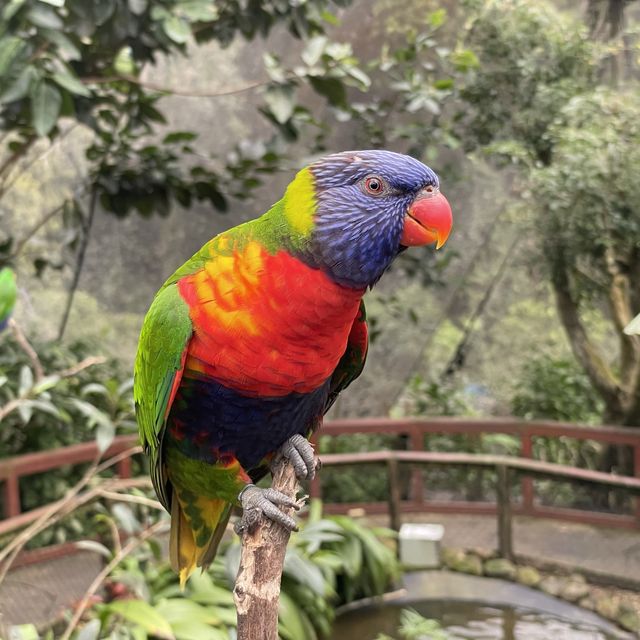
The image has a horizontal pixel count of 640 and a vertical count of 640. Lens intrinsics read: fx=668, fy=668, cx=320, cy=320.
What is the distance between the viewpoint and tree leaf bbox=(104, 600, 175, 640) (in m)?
1.83

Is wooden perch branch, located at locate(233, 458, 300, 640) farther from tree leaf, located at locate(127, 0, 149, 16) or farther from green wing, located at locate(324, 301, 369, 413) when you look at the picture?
tree leaf, located at locate(127, 0, 149, 16)

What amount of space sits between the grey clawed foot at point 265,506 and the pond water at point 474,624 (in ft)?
6.87

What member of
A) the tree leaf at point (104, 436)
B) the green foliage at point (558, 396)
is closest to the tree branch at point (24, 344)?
the tree leaf at point (104, 436)

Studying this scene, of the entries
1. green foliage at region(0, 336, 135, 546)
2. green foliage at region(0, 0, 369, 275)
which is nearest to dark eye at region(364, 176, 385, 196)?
green foliage at region(0, 0, 369, 275)

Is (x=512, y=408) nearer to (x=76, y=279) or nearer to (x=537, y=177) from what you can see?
(x=537, y=177)

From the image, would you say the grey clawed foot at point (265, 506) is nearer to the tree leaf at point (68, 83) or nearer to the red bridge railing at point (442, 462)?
the tree leaf at point (68, 83)

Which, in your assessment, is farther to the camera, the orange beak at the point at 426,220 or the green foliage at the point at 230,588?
the green foliage at the point at 230,588

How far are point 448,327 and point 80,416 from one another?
8.88ft

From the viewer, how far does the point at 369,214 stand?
876mm

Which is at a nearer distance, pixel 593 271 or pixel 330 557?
pixel 330 557

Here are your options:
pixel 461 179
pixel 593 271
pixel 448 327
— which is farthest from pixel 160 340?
pixel 448 327

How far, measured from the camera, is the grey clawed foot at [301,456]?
1.13 meters

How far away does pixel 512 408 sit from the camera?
15.2ft

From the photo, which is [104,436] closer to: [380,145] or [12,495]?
[12,495]
